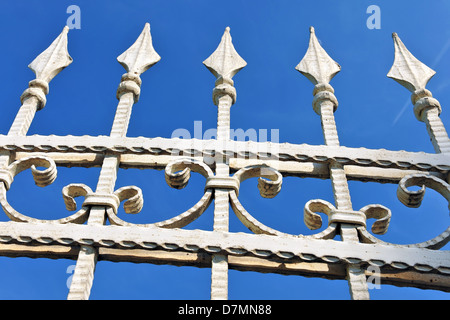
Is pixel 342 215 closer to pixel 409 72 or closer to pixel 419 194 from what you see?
pixel 419 194

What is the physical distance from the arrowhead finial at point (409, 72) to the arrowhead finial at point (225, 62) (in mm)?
1496

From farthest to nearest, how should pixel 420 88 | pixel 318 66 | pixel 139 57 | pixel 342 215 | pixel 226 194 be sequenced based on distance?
pixel 139 57, pixel 318 66, pixel 420 88, pixel 226 194, pixel 342 215

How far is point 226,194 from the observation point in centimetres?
429

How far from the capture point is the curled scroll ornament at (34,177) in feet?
13.5

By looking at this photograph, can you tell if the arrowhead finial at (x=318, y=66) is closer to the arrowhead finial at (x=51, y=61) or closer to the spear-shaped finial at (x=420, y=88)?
the spear-shaped finial at (x=420, y=88)

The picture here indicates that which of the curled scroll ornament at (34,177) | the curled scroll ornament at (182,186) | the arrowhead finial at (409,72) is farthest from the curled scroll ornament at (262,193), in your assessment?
the arrowhead finial at (409,72)

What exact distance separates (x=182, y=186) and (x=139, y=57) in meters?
1.85

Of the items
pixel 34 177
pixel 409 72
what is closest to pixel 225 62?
pixel 409 72

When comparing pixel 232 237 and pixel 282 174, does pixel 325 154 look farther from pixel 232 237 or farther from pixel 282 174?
pixel 232 237

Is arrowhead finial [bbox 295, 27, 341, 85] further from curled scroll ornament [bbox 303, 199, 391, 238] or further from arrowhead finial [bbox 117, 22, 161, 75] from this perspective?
curled scroll ornament [bbox 303, 199, 391, 238]

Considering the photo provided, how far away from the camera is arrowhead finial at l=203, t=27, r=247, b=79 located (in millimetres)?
5555

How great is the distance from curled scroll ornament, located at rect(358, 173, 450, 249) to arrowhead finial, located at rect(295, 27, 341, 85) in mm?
1424
